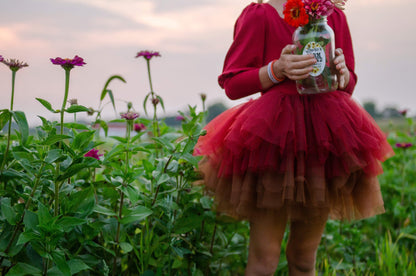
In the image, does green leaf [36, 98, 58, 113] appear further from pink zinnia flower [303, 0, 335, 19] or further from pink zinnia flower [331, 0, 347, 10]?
pink zinnia flower [331, 0, 347, 10]

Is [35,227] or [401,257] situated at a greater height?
[35,227]

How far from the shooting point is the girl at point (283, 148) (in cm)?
128

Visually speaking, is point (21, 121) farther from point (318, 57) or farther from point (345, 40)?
point (345, 40)

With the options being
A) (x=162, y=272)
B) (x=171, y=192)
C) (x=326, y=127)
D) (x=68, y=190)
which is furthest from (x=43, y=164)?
(x=326, y=127)

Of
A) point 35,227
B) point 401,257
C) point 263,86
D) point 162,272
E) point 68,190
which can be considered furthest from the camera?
point 401,257

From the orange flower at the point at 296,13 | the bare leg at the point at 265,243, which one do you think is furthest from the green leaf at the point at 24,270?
the orange flower at the point at 296,13

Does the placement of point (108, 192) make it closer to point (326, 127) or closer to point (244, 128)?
point (244, 128)

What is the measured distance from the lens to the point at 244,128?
1.28 m

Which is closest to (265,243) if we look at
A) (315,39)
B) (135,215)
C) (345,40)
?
(135,215)

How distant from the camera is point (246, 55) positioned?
1.39 meters

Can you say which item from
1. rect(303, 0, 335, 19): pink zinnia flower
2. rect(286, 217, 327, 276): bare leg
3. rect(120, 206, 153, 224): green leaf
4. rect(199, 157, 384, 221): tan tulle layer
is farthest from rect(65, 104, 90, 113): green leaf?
rect(286, 217, 327, 276): bare leg

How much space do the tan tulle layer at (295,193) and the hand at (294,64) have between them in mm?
271

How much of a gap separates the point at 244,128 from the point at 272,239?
Answer: 0.36 meters

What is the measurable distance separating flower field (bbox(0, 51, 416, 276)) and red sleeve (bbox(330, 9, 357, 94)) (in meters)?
0.51
